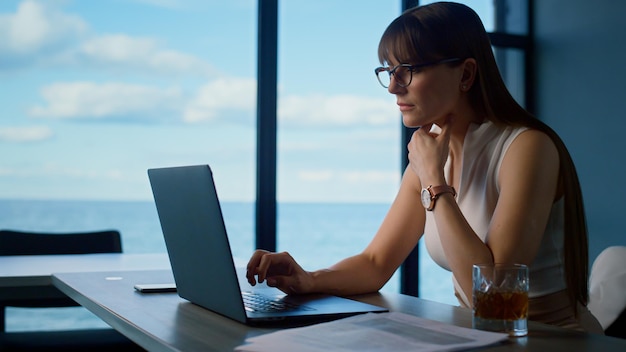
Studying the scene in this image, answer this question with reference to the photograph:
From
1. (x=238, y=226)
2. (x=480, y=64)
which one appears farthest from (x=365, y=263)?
(x=238, y=226)

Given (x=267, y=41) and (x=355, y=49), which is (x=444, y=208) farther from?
(x=355, y=49)

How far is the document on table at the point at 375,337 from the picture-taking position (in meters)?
0.92

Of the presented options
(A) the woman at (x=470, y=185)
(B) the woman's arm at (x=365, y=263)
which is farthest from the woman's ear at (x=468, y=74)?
(B) the woman's arm at (x=365, y=263)

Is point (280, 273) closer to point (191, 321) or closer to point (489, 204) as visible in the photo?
point (191, 321)

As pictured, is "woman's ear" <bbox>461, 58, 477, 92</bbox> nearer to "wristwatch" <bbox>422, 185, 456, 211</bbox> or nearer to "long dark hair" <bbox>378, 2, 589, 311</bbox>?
"long dark hair" <bbox>378, 2, 589, 311</bbox>

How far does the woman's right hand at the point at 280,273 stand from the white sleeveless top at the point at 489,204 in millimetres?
362

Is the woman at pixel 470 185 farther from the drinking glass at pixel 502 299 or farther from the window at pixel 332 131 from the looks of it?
the window at pixel 332 131

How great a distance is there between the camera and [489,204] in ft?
5.32

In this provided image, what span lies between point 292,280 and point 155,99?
16.1 m

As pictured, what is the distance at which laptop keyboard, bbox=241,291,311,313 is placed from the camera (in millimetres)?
1229

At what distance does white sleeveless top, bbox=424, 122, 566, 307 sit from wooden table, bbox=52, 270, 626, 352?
266 millimetres

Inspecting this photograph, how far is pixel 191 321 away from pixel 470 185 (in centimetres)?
78

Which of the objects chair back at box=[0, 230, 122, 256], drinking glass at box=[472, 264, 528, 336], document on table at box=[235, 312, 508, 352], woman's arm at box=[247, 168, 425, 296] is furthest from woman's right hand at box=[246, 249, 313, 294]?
chair back at box=[0, 230, 122, 256]

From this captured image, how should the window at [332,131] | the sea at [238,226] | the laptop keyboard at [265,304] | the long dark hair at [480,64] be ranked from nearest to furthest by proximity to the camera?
the laptop keyboard at [265,304]
the long dark hair at [480,64]
the window at [332,131]
the sea at [238,226]
